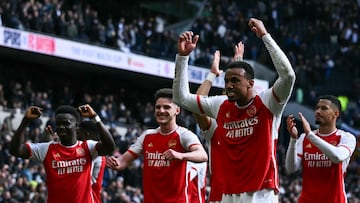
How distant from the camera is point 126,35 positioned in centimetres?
3403

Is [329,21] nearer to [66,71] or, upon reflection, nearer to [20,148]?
[66,71]

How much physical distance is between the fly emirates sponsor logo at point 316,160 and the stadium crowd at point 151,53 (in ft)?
28.9

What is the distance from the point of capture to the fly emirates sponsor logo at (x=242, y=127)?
10336mm

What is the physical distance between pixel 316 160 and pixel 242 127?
2.75 metres

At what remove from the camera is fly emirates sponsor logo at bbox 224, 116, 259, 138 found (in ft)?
33.9

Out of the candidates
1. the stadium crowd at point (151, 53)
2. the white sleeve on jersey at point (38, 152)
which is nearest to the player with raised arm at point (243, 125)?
the white sleeve on jersey at point (38, 152)

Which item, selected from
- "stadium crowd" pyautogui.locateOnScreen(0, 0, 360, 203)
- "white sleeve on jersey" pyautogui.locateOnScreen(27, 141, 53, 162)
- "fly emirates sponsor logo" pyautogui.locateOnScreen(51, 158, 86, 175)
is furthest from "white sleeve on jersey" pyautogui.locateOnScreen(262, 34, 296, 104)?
"stadium crowd" pyautogui.locateOnScreen(0, 0, 360, 203)

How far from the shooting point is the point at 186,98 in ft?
34.0

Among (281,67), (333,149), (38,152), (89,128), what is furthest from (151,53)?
(281,67)

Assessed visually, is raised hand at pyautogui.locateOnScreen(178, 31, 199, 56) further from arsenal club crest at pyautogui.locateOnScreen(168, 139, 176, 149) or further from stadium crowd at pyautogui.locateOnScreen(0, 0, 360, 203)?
stadium crowd at pyautogui.locateOnScreen(0, 0, 360, 203)

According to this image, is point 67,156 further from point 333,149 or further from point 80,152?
point 333,149

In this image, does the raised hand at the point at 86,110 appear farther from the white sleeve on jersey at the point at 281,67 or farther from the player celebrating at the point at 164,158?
the white sleeve on jersey at the point at 281,67

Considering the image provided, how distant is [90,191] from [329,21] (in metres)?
30.7

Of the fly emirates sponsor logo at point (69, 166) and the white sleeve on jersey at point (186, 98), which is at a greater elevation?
the white sleeve on jersey at point (186, 98)
